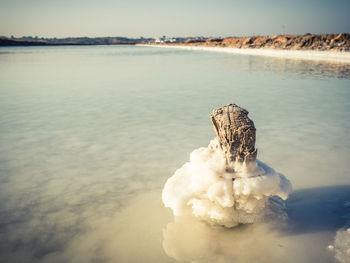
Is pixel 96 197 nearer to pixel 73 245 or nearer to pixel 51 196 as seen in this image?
pixel 51 196

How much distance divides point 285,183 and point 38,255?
216cm

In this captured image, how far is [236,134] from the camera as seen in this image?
2.52 meters

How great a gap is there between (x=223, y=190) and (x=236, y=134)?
1.56 feet

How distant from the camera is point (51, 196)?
3.32 meters

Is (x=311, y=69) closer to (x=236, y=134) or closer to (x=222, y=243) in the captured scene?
(x=236, y=134)

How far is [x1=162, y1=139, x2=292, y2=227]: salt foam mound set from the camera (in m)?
2.47

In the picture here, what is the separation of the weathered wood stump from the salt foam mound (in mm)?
62

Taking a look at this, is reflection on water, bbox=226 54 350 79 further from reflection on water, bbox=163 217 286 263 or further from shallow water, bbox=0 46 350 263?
reflection on water, bbox=163 217 286 263

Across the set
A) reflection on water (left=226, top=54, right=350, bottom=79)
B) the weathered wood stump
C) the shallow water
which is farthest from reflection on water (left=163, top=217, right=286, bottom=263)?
reflection on water (left=226, top=54, right=350, bottom=79)

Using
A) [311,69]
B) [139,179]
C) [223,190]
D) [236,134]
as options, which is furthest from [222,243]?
[311,69]

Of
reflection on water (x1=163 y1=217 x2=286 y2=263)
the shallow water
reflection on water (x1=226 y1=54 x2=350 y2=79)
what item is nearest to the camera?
reflection on water (x1=163 y1=217 x2=286 y2=263)

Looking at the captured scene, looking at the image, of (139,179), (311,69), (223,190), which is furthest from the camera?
(311,69)

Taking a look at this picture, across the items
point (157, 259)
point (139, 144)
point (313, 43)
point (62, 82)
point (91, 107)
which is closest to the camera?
point (157, 259)

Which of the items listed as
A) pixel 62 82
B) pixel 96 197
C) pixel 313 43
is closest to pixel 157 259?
pixel 96 197
